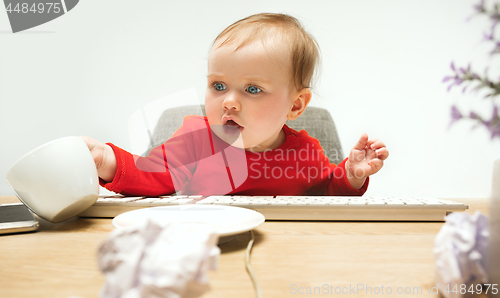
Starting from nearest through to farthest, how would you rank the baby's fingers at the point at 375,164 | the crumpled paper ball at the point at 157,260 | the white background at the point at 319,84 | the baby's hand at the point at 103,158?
the crumpled paper ball at the point at 157,260 → the baby's hand at the point at 103,158 → the baby's fingers at the point at 375,164 → the white background at the point at 319,84

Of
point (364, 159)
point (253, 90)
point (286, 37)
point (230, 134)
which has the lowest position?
point (364, 159)

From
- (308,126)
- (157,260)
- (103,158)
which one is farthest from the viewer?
(308,126)

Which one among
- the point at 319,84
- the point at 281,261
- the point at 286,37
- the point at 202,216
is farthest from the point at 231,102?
the point at 319,84

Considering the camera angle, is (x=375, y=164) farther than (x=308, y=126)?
No

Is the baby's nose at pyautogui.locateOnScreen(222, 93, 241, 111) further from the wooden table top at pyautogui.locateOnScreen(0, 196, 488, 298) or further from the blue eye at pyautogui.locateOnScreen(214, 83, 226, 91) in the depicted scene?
the wooden table top at pyautogui.locateOnScreen(0, 196, 488, 298)

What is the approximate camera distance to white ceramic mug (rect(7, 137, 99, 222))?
40 cm

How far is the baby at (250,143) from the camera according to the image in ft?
2.26

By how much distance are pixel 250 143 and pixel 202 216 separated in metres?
0.41

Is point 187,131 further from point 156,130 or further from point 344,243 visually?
point 344,243

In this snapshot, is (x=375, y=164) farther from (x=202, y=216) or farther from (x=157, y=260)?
(x=157, y=260)

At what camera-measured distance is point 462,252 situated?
0.20 meters

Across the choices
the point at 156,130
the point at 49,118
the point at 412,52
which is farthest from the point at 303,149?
the point at 49,118

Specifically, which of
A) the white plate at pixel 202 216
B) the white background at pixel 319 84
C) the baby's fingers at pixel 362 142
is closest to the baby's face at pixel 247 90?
the baby's fingers at pixel 362 142

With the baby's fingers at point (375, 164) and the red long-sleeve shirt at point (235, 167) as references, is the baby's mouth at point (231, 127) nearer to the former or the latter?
the red long-sleeve shirt at point (235, 167)
